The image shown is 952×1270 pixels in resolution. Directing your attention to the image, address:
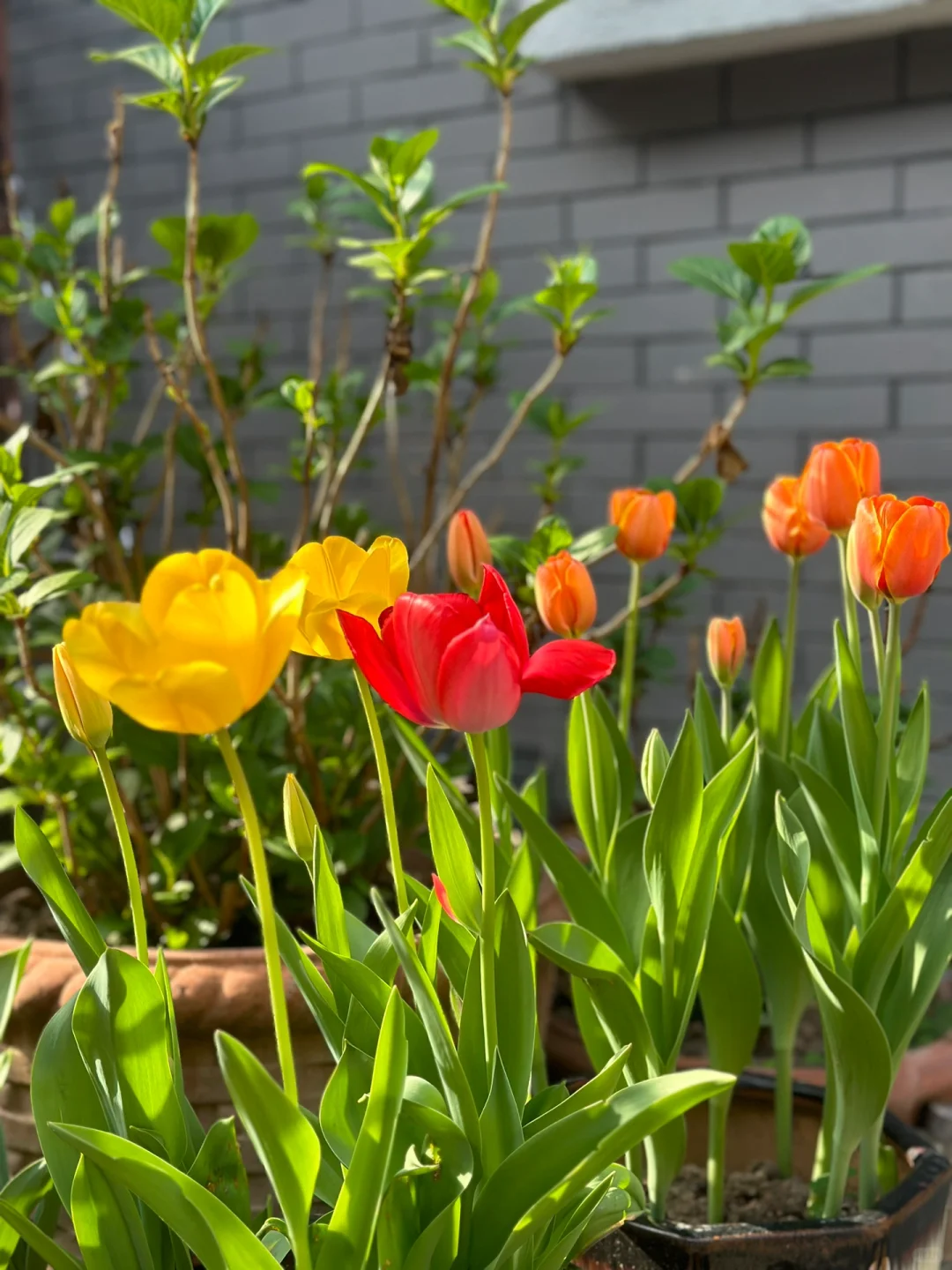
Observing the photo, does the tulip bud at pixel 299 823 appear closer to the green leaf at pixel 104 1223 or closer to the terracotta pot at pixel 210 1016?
the green leaf at pixel 104 1223

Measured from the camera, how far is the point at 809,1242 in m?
0.72

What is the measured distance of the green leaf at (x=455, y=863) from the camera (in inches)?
27.3

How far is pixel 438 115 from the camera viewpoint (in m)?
2.18

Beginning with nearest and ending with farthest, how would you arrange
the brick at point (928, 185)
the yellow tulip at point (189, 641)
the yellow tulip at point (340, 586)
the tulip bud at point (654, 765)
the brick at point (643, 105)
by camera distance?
the yellow tulip at point (189, 641) < the yellow tulip at point (340, 586) < the tulip bud at point (654, 765) < the brick at point (928, 185) < the brick at point (643, 105)

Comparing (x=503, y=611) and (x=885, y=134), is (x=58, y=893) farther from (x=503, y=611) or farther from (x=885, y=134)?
(x=885, y=134)

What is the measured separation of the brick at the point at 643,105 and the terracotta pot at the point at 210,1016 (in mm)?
1537

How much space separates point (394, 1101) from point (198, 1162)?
5.5 inches

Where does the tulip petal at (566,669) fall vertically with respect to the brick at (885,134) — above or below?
below

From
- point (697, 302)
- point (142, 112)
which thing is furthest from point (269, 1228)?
point (142, 112)

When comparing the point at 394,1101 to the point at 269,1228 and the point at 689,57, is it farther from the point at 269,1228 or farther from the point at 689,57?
the point at 689,57

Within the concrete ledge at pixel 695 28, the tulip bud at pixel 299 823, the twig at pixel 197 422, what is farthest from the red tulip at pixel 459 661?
the concrete ledge at pixel 695 28

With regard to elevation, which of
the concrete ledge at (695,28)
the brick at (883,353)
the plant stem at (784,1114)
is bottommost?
the plant stem at (784,1114)

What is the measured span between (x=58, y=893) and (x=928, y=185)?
169cm

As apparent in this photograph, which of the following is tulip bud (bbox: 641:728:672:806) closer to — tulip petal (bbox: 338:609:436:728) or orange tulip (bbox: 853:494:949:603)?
orange tulip (bbox: 853:494:949:603)
